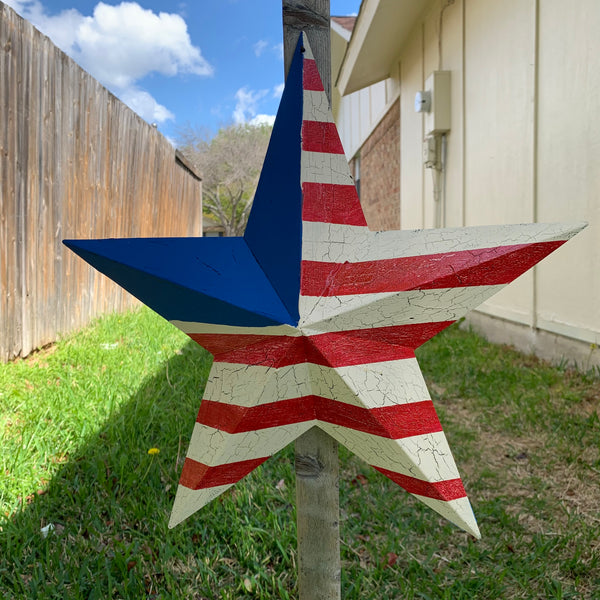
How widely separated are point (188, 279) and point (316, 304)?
0.25 m

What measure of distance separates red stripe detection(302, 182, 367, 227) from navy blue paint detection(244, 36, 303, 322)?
0.06 feet

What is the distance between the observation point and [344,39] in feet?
35.4

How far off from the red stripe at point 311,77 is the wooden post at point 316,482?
5cm

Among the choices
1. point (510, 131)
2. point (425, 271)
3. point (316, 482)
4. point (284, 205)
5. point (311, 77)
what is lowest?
point (316, 482)

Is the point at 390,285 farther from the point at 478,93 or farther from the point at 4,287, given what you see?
the point at 478,93

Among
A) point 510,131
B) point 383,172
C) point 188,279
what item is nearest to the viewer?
point 188,279

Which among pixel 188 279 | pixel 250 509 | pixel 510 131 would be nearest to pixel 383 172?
pixel 510 131

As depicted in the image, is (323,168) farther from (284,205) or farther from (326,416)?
(326,416)

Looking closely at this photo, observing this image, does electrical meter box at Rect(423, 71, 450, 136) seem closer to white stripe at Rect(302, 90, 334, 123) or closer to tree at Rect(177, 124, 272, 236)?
white stripe at Rect(302, 90, 334, 123)

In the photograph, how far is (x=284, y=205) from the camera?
3.30 feet

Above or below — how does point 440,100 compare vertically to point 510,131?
above

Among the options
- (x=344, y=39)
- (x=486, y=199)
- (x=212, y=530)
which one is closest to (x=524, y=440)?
(x=212, y=530)

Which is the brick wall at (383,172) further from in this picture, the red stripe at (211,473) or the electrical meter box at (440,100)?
the red stripe at (211,473)

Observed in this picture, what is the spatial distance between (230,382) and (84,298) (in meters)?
4.21
